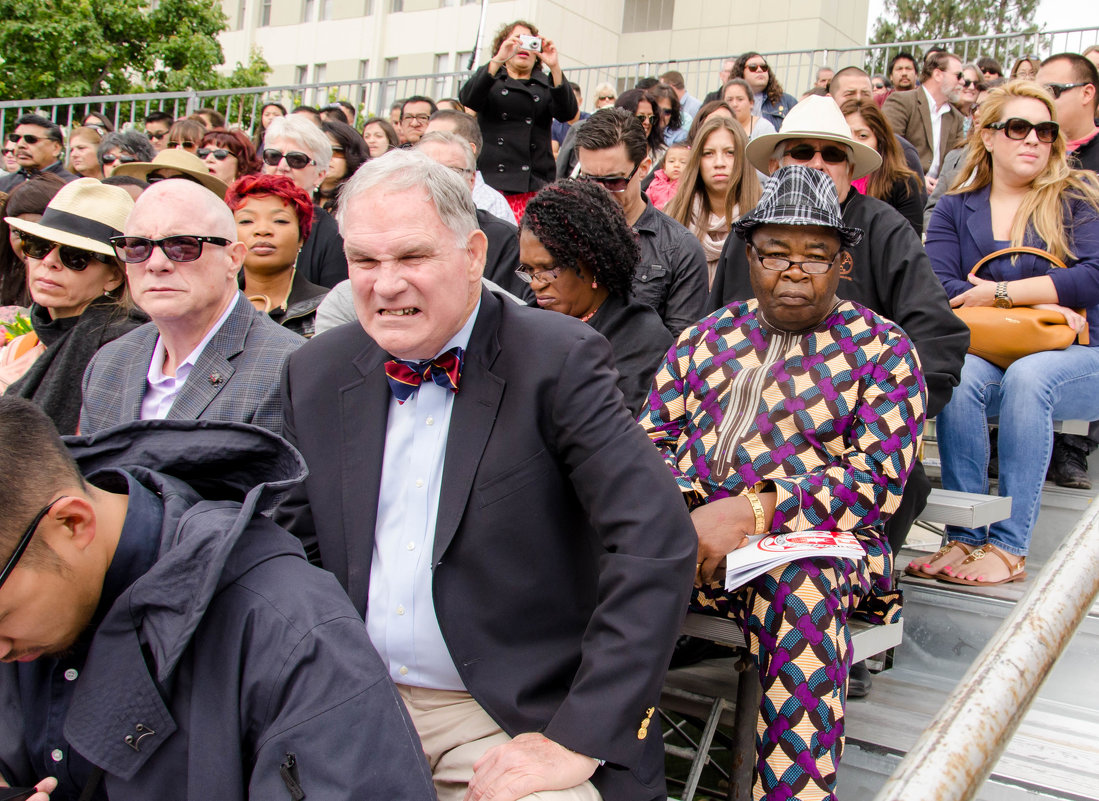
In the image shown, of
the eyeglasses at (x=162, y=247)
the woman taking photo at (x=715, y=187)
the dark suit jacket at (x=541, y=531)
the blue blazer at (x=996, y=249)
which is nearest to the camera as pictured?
the dark suit jacket at (x=541, y=531)

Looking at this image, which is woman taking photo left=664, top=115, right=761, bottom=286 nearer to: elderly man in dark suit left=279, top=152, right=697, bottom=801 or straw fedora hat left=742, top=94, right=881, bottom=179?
straw fedora hat left=742, top=94, right=881, bottom=179

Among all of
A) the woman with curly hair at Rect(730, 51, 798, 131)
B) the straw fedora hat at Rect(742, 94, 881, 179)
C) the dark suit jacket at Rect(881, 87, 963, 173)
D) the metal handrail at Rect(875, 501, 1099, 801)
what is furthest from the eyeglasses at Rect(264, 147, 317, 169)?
the dark suit jacket at Rect(881, 87, 963, 173)

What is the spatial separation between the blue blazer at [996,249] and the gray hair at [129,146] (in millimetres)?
6251

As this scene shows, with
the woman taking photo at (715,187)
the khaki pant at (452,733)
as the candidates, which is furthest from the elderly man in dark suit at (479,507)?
the woman taking photo at (715,187)

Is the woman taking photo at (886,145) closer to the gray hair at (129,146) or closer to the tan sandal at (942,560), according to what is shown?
the tan sandal at (942,560)

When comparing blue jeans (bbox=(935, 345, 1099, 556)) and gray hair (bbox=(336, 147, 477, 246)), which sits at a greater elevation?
gray hair (bbox=(336, 147, 477, 246))

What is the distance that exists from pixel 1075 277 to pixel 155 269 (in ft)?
12.0

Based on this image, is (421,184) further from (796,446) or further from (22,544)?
(796,446)

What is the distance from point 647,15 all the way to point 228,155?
2292 centimetres

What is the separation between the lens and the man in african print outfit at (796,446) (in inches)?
99.6

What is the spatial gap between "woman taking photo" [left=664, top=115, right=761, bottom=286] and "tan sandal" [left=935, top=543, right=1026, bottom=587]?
2.12 metres

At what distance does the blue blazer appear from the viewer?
427cm

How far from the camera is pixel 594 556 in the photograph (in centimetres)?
224

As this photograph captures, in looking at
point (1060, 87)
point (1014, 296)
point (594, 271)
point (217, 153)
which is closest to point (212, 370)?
point (594, 271)
